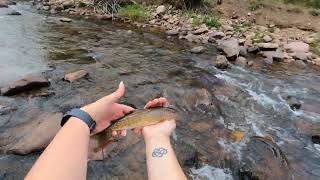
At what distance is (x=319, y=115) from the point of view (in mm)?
9148

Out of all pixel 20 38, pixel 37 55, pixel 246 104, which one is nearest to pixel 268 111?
pixel 246 104

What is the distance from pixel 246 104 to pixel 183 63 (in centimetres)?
311

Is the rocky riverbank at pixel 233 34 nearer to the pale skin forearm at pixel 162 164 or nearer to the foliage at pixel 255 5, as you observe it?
the foliage at pixel 255 5

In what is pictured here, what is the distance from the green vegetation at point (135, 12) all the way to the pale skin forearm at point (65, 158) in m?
16.5

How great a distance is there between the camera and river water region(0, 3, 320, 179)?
6.66 metres

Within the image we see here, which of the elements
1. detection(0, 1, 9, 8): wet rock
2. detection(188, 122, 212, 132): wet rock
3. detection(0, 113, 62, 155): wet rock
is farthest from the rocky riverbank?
detection(0, 113, 62, 155): wet rock

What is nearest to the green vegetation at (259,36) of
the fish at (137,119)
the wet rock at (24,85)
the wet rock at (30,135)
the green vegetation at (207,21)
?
the green vegetation at (207,21)

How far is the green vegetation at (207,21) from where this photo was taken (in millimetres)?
16938

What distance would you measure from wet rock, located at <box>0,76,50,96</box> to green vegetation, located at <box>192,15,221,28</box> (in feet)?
30.4

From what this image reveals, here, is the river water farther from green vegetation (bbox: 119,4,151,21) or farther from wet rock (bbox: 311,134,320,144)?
green vegetation (bbox: 119,4,151,21)

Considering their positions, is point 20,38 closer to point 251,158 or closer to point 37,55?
point 37,55

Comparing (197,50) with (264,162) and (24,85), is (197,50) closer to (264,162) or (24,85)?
(24,85)

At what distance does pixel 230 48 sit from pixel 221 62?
165 cm

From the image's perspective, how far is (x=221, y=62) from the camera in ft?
38.9
